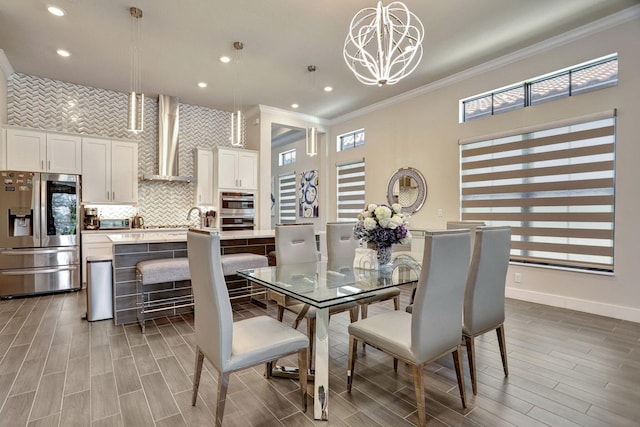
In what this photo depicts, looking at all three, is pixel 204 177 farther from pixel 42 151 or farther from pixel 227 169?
pixel 42 151

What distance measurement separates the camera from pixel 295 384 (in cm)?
217

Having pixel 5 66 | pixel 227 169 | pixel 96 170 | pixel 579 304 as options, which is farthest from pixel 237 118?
pixel 579 304

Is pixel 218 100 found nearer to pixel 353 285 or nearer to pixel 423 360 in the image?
pixel 353 285

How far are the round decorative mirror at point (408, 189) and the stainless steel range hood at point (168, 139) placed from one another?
3747 millimetres

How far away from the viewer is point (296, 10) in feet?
10.6

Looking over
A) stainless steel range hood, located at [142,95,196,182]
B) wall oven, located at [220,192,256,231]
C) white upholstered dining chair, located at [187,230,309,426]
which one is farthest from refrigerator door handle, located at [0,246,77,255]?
white upholstered dining chair, located at [187,230,309,426]

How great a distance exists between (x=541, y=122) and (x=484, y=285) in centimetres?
302

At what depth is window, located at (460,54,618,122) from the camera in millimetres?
3564

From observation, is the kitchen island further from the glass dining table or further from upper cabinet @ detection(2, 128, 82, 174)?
upper cabinet @ detection(2, 128, 82, 174)

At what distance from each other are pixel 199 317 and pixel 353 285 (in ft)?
3.09

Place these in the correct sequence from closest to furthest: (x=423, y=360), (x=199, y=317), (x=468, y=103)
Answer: (x=423, y=360), (x=199, y=317), (x=468, y=103)

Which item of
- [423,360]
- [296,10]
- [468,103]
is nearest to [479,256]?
[423,360]

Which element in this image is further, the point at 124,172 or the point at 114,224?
the point at 124,172

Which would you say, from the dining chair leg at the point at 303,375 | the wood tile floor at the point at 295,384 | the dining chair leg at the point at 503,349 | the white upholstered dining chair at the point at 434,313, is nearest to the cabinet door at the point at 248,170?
the wood tile floor at the point at 295,384
